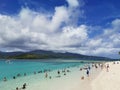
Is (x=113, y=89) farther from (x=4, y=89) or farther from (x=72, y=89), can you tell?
(x=4, y=89)

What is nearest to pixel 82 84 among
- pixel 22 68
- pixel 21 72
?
pixel 21 72

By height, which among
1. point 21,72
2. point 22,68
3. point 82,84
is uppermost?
point 82,84

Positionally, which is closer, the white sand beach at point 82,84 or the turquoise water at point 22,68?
the white sand beach at point 82,84

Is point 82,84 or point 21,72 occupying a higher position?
point 82,84

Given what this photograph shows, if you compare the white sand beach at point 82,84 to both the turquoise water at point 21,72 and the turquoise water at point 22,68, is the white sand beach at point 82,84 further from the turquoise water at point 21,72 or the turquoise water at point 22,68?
the turquoise water at point 22,68

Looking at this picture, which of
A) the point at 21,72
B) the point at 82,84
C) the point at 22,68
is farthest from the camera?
the point at 22,68

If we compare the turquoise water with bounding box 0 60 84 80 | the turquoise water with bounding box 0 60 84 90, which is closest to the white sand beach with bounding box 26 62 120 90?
the turquoise water with bounding box 0 60 84 90

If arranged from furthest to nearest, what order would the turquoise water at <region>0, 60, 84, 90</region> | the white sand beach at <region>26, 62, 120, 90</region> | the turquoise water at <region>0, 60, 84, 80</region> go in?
the turquoise water at <region>0, 60, 84, 80</region> < the turquoise water at <region>0, 60, 84, 90</region> < the white sand beach at <region>26, 62, 120, 90</region>

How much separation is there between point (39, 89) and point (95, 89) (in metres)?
7.78

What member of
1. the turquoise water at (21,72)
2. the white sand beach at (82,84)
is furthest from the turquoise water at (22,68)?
the white sand beach at (82,84)

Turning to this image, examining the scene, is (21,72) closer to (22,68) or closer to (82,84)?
(22,68)

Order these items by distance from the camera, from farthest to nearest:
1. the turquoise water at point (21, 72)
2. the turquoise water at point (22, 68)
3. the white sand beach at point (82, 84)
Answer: the turquoise water at point (22, 68) → the turquoise water at point (21, 72) → the white sand beach at point (82, 84)

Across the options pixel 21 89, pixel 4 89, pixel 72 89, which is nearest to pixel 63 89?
pixel 72 89

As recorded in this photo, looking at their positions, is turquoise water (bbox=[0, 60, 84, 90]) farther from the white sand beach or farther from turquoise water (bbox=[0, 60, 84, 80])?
the white sand beach
